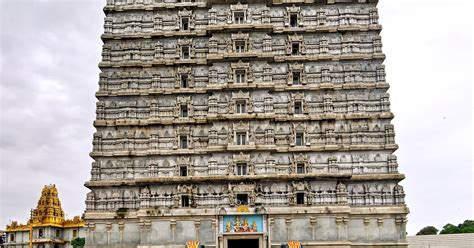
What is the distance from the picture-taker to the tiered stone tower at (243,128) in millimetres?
32594

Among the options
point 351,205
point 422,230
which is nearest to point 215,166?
point 351,205

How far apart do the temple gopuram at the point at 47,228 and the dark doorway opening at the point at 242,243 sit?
54.0 meters

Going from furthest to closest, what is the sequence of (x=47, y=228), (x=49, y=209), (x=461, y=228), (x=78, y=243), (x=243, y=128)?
1. (x=49, y=209)
2. (x=47, y=228)
3. (x=78, y=243)
4. (x=461, y=228)
5. (x=243, y=128)

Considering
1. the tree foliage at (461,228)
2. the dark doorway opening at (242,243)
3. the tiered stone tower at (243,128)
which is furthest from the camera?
the tree foliage at (461,228)

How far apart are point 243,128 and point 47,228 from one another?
5635cm

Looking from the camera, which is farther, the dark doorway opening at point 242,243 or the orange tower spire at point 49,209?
the orange tower spire at point 49,209

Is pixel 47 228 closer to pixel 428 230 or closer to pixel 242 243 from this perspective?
pixel 242 243

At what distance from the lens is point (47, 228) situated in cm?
7950

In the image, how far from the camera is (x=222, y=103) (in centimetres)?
3516

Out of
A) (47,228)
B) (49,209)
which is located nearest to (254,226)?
(47,228)

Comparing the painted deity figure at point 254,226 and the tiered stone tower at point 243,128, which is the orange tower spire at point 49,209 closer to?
the tiered stone tower at point 243,128

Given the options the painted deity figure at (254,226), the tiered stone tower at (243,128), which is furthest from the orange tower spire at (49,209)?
the painted deity figure at (254,226)

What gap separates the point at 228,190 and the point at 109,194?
26.2 feet

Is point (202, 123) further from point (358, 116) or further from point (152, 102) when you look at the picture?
point (358, 116)
